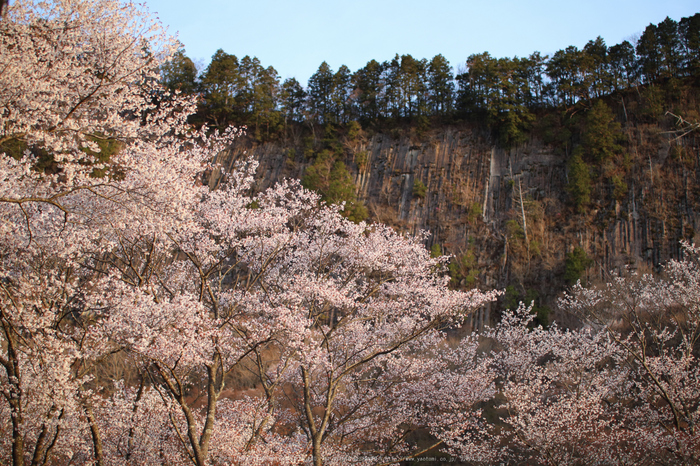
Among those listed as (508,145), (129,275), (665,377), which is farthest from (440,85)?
(129,275)

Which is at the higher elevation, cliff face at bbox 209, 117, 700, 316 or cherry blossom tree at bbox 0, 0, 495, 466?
cliff face at bbox 209, 117, 700, 316

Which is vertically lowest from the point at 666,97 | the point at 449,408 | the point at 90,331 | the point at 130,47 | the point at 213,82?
the point at 449,408

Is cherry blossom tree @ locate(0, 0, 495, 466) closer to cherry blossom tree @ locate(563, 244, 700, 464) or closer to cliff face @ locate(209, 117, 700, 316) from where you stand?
cherry blossom tree @ locate(563, 244, 700, 464)

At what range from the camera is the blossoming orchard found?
691 centimetres

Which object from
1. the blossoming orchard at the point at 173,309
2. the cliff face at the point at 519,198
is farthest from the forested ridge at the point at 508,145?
the blossoming orchard at the point at 173,309

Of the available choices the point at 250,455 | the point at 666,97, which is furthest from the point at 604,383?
the point at 666,97

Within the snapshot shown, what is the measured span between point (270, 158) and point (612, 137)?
85.4 ft

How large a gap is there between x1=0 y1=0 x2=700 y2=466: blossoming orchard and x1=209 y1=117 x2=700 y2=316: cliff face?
1113cm

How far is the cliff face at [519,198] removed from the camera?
28906mm

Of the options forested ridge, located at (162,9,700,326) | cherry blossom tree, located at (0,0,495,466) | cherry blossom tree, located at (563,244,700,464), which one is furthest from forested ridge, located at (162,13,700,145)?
cherry blossom tree, located at (0,0,495,466)

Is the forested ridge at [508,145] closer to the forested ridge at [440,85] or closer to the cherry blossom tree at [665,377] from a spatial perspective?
the forested ridge at [440,85]

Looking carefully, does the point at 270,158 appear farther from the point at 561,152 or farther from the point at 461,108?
the point at 561,152

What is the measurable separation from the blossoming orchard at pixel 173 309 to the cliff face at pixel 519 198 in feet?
36.5

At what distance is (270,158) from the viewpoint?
3856cm
